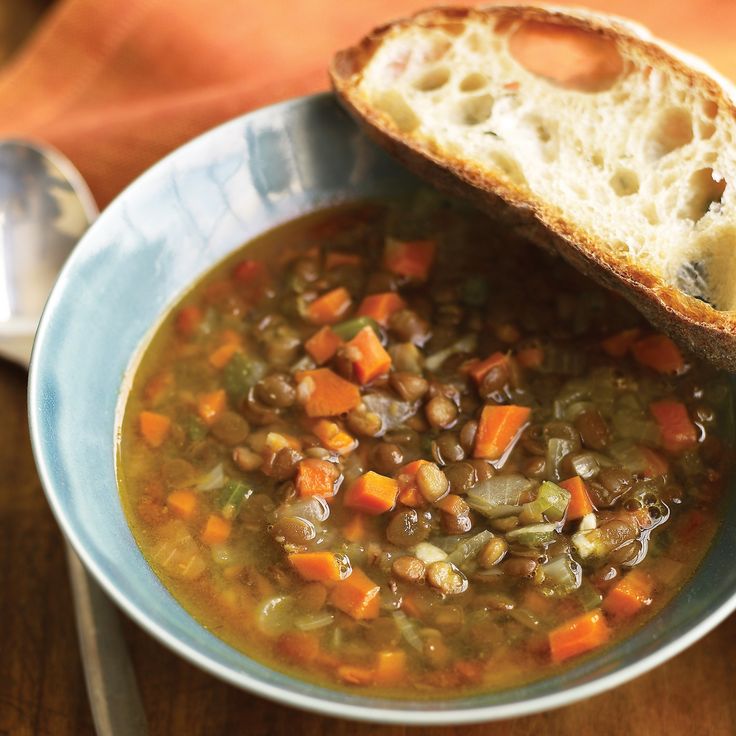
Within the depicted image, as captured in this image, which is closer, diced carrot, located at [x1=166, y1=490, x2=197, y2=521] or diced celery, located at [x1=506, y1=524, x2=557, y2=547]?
diced celery, located at [x1=506, y1=524, x2=557, y2=547]

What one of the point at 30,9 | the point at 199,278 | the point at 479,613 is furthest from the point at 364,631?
the point at 30,9

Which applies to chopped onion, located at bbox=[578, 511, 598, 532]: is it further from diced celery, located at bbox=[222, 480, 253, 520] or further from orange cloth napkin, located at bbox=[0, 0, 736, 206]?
orange cloth napkin, located at bbox=[0, 0, 736, 206]

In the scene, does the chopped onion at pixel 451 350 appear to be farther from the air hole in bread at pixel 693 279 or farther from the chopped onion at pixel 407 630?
the chopped onion at pixel 407 630

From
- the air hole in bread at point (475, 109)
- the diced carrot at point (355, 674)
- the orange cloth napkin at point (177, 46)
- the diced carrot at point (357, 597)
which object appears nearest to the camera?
the diced carrot at point (355, 674)

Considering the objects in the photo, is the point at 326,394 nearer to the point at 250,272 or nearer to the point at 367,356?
the point at 367,356

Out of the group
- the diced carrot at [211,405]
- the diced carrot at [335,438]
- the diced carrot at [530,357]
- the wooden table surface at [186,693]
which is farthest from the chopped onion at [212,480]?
the diced carrot at [530,357]

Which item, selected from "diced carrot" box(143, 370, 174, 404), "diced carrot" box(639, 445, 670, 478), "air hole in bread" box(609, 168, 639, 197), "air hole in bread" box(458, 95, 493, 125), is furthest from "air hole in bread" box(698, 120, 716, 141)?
"diced carrot" box(143, 370, 174, 404)

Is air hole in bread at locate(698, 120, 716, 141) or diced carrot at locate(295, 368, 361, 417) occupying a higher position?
air hole in bread at locate(698, 120, 716, 141)

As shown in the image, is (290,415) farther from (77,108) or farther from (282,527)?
(77,108)
